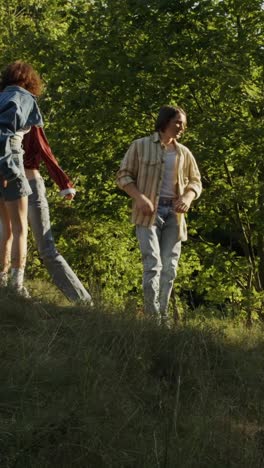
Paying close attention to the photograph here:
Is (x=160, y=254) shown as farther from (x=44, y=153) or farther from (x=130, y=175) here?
(x=44, y=153)

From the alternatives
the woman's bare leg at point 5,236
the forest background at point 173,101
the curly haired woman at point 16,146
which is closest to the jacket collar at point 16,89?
the curly haired woman at point 16,146

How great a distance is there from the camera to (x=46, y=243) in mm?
7375

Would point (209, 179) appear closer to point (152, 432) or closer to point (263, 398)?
point (263, 398)

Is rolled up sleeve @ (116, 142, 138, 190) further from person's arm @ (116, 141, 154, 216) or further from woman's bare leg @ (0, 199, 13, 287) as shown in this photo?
woman's bare leg @ (0, 199, 13, 287)

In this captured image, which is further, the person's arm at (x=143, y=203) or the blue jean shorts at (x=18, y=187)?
the person's arm at (x=143, y=203)

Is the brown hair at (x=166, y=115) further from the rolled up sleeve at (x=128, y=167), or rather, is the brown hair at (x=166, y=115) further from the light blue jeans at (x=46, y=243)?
the light blue jeans at (x=46, y=243)

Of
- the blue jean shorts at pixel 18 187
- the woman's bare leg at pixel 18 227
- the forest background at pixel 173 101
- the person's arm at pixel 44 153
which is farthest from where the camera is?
the forest background at pixel 173 101

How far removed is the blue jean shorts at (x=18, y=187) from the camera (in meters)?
6.80

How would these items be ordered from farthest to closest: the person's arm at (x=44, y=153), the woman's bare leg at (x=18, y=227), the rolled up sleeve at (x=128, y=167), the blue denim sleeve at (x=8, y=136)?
the rolled up sleeve at (x=128, y=167) → the person's arm at (x=44, y=153) → the woman's bare leg at (x=18, y=227) → the blue denim sleeve at (x=8, y=136)

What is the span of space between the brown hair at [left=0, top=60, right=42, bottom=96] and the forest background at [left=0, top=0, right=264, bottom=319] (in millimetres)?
7761

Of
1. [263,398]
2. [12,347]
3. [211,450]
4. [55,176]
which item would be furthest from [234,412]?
[55,176]

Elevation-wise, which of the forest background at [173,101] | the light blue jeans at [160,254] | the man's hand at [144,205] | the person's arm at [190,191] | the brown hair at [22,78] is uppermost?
the forest background at [173,101]

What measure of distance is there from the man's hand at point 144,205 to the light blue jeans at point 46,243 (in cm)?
74

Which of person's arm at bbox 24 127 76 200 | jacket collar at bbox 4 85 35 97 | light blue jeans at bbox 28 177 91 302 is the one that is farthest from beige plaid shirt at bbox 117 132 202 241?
jacket collar at bbox 4 85 35 97
